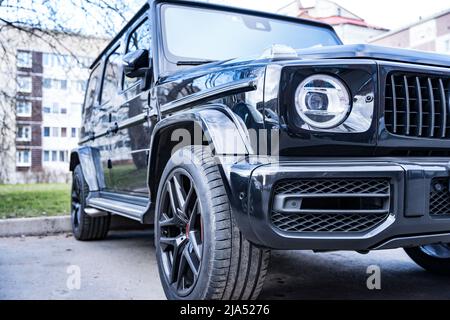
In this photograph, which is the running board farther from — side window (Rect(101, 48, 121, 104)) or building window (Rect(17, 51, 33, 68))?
building window (Rect(17, 51, 33, 68))

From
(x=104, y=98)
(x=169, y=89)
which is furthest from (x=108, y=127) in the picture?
(x=169, y=89)

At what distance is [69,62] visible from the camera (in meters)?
10.2

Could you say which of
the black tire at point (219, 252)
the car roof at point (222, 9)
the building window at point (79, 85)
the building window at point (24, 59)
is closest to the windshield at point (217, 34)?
the car roof at point (222, 9)

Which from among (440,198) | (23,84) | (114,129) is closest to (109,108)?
(114,129)

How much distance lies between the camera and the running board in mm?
3145

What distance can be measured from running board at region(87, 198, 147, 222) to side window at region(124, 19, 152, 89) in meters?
1.02

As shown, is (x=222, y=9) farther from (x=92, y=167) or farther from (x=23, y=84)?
(x=23, y=84)

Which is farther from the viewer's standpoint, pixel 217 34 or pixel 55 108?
pixel 55 108

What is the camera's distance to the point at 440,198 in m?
1.98

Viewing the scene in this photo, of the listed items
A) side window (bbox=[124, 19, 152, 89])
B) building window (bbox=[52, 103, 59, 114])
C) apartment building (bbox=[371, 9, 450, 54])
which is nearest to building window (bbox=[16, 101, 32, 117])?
building window (bbox=[52, 103, 59, 114])

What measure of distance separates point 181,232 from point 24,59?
31.5 ft

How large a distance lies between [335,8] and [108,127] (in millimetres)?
5053

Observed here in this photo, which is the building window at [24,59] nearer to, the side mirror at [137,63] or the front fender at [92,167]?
the front fender at [92,167]
